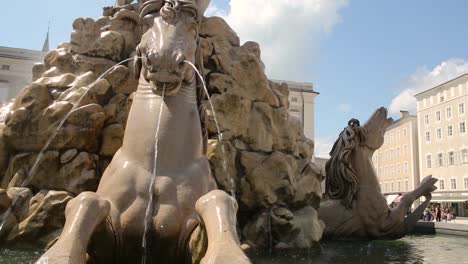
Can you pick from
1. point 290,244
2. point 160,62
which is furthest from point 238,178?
point 160,62

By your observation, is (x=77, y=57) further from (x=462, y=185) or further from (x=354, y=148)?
(x=462, y=185)

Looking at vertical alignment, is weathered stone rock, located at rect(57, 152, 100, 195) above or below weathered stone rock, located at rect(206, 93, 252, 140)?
below

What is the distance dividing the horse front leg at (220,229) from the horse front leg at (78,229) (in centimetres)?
67

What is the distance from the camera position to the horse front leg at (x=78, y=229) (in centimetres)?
245

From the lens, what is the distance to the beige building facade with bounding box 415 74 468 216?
4394cm

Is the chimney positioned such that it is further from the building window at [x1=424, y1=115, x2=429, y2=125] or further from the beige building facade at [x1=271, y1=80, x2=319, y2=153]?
the beige building facade at [x1=271, y1=80, x2=319, y2=153]

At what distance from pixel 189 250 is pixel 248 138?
540cm

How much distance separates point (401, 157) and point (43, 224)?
2187 inches

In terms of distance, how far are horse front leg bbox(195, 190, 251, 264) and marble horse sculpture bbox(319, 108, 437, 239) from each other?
21.9 ft

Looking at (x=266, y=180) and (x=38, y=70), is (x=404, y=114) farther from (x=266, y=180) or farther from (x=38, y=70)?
(x=38, y=70)

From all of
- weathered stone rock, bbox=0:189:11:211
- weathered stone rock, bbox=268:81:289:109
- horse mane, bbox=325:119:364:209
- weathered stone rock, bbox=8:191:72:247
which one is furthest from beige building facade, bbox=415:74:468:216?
weathered stone rock, bbox=0:189:11:211

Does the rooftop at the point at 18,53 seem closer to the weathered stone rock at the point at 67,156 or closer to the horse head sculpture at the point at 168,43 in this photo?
the weathered stone rock at the point at 67,156

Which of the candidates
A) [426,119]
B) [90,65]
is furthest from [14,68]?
[426,119]

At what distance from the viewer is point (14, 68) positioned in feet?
110
